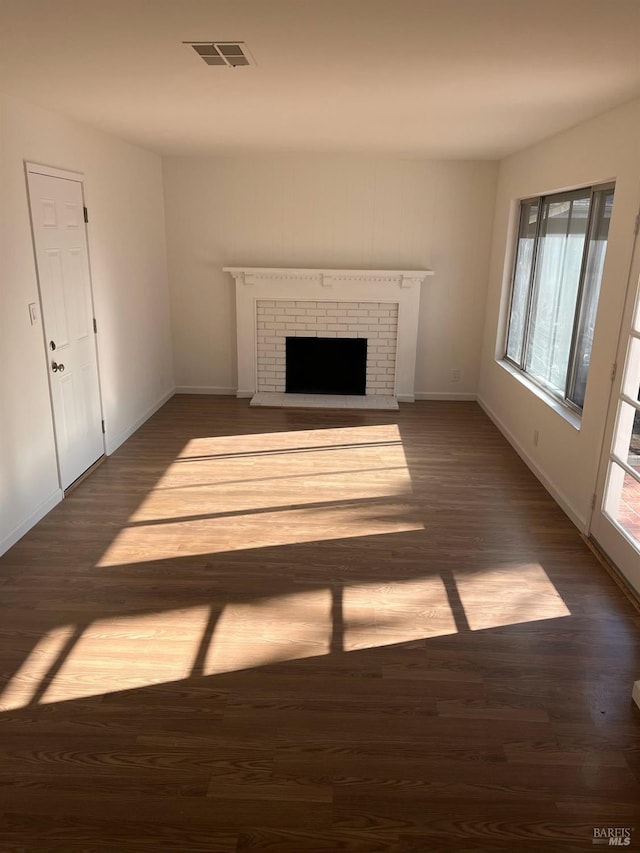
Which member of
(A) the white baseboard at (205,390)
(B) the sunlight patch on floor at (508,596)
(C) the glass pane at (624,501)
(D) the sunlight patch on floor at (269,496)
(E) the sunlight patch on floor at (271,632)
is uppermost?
(C) the glass pane at (624,501)

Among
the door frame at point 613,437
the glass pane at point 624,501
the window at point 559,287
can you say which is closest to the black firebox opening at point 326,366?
the window at point 559,287

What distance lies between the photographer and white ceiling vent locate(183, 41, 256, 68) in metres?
2.56

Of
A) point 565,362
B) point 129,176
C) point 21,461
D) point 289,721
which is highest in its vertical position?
point 129,176

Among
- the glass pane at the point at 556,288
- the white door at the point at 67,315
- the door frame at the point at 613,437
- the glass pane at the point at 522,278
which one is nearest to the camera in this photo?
the door frame at the point at 613,437

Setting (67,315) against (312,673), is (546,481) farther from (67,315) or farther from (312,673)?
(67,315)

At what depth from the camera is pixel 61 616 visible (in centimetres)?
312

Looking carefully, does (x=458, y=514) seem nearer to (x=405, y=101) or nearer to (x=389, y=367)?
(x=405, y=101)

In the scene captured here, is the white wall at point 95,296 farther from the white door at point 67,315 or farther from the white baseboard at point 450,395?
the white baseboard at point 450,395

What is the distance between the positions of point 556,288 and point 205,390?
397 centimetres

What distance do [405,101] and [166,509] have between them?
294 cm

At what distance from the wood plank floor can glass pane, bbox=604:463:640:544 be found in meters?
0.30

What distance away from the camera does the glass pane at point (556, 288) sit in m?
4.60

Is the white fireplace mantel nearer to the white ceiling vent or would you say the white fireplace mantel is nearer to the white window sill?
the white window sill

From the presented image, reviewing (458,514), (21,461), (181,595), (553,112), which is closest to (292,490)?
(458,514)
